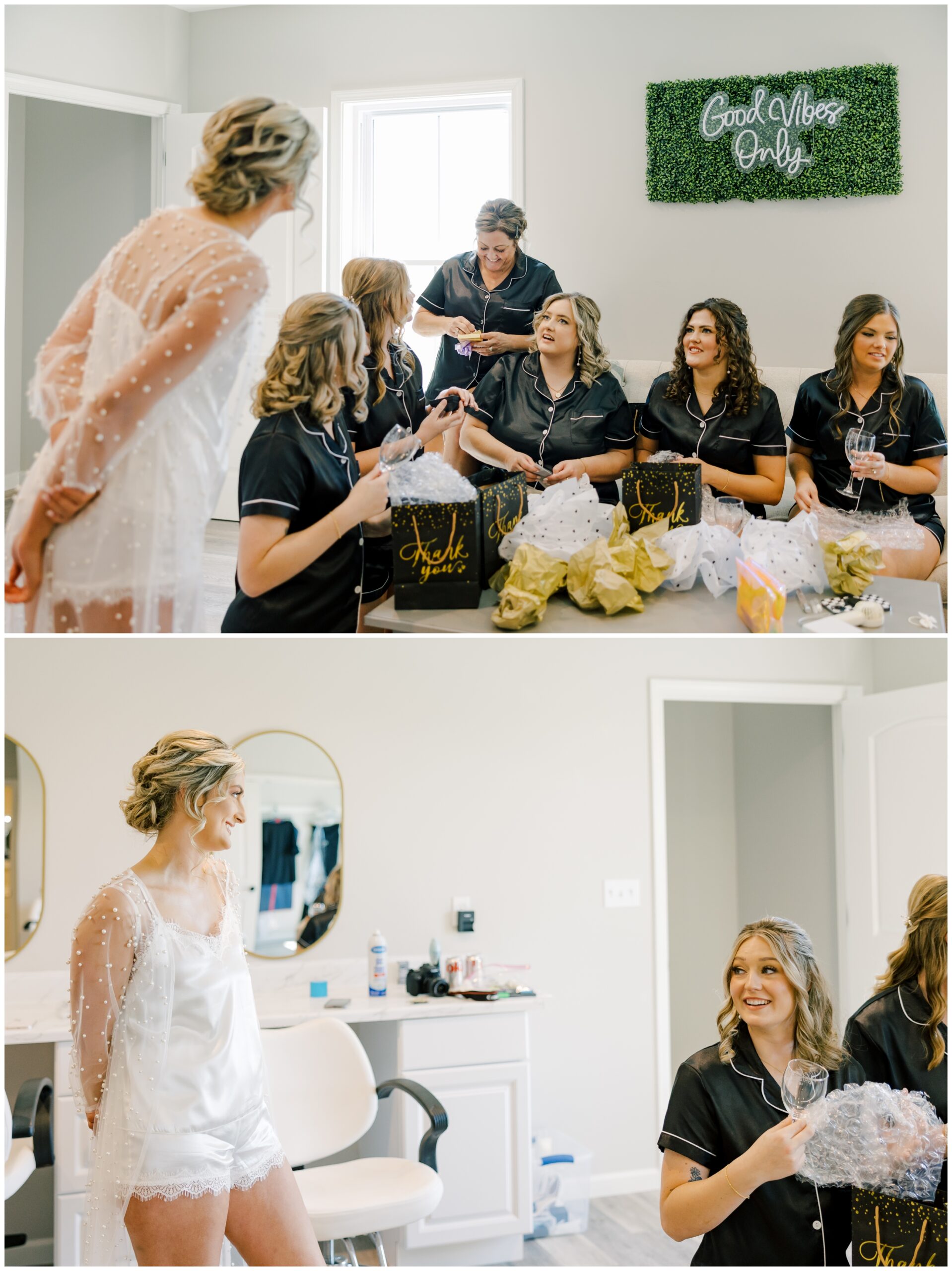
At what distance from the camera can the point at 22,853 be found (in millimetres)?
3406

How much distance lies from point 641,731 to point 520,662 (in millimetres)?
572

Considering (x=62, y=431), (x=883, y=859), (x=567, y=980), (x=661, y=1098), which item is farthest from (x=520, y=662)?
(x=62, y=431)

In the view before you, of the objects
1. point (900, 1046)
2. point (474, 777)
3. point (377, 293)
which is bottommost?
point (900, 1046)

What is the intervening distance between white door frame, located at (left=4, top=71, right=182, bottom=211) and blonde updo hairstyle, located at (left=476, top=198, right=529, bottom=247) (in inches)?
30.0

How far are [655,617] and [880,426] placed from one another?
3.32 feet

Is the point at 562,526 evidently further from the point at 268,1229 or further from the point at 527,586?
the point at 268,1229

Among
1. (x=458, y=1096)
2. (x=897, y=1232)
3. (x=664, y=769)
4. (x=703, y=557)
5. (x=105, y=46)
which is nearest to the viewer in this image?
(x=897, y=1232)

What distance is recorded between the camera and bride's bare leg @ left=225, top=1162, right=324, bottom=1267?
1775 mm

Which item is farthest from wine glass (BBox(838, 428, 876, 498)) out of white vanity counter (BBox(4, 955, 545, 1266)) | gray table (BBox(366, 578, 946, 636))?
white vanity counter (BBox(4, 955, 545, 1266))

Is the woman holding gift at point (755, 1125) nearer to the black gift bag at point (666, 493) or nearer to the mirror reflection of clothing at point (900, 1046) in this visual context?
the mirror reflection of clothing at point (900, 1046)

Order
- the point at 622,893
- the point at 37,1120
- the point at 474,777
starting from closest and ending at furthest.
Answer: the point at 37,1120
the point at 474,777
the point at 622,893

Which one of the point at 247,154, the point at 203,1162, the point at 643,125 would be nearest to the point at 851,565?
the point at 247,154

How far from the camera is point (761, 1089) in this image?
1776mm

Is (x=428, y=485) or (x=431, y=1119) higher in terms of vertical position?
(x=428, y=485)
